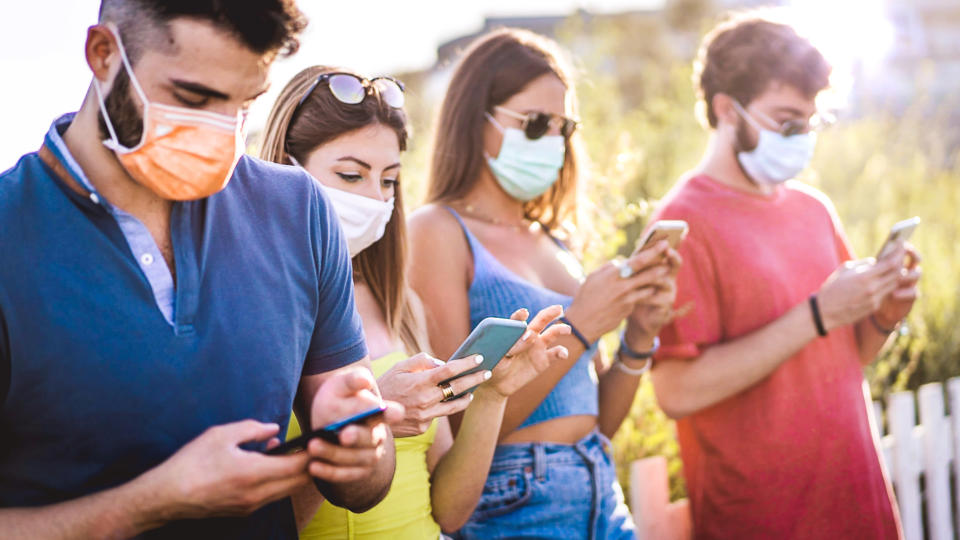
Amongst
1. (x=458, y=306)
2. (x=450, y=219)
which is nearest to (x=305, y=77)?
(x=450, y=219)

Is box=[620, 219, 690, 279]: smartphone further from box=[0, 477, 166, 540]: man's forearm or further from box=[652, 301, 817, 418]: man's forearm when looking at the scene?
box=[0, 477, 166, 540]: man's forearm

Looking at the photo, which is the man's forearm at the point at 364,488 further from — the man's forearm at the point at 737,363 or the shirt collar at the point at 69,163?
the man's forearm at the point at 737,363

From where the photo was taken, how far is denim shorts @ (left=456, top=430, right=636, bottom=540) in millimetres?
2574

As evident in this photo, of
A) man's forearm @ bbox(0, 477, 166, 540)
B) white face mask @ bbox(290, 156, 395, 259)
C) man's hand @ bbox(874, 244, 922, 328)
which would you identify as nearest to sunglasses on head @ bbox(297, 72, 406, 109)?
white face mask @ bbox(290, 156, 395, 259)

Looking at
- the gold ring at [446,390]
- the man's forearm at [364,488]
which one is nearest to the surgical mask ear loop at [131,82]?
the man's forearm at [364,488]

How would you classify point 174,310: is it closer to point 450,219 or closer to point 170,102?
point 170,102

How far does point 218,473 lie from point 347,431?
0.71ft

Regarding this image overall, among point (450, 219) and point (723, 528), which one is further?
point (723, 528)

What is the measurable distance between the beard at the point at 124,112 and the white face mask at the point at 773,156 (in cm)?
253

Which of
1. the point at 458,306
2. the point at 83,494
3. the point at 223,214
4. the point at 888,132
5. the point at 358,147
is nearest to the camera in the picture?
the point at 83,494

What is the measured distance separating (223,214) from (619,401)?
190cm

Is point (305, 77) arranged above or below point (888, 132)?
above

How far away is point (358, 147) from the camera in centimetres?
242

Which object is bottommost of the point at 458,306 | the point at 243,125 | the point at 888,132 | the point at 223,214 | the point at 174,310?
the point at 888,132
